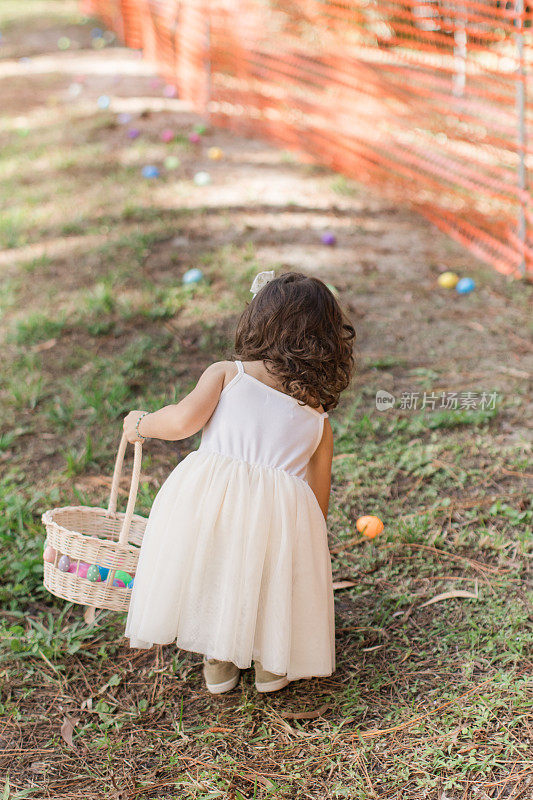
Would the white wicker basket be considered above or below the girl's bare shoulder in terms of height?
below

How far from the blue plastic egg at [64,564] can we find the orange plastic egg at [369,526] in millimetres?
1070

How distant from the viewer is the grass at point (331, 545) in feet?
6.70

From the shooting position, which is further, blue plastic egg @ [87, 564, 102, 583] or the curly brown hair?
blue plastic egg @ [87, 564, 102, 583]

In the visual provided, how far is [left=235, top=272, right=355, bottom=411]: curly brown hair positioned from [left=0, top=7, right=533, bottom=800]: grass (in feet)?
2.92

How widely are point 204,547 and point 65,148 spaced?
230 inches

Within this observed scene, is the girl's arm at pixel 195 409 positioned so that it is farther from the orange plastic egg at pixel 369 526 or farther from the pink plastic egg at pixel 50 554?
the orange plastic egg at pixel 369 526

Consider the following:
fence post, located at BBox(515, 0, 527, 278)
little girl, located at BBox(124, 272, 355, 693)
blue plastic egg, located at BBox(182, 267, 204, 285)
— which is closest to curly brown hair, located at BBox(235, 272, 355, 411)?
little girl, located at BBox(124, 272, 355, 693)

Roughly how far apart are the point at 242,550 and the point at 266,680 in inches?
18.2

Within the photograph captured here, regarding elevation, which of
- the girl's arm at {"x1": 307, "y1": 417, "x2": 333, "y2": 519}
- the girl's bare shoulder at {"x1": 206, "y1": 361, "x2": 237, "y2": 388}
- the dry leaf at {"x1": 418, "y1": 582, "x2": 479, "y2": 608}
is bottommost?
the dry leaf at {"x1": 418, "y1": 582, "x2": 479, "y2": 608}

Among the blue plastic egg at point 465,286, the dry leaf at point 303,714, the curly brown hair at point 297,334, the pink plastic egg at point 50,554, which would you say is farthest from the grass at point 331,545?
the curly brown hair at point 297,334

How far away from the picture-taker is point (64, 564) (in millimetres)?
2309

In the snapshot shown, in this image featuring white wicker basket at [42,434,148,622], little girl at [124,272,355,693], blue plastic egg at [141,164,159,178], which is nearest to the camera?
little girl at [124,272,355,693]

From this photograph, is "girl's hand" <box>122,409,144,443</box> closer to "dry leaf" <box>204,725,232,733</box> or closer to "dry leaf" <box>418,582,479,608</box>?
"dry leaf" <box>204,725,232,733</box>

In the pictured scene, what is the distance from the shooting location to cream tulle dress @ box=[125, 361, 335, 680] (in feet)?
6.66
